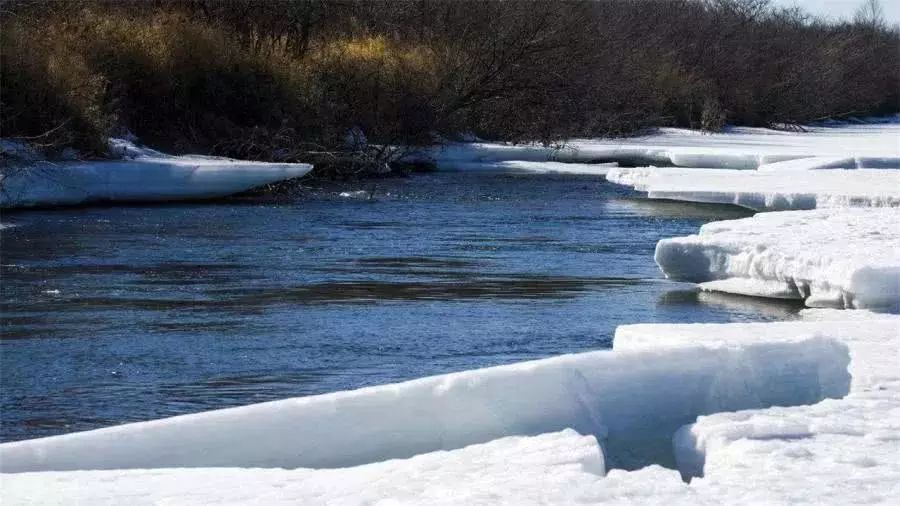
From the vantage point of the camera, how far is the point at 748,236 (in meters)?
10.4

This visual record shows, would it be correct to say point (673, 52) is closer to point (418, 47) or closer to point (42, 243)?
point (418, 47)

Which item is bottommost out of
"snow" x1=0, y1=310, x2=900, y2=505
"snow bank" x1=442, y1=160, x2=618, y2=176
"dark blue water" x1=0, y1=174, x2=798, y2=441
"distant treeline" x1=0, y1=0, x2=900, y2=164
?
"dark blue water" x1=0, y1=174, x2=798, y2=441

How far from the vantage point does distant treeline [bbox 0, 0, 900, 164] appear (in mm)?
18891

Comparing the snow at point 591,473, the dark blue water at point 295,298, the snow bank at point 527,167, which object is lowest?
the dark blue water at point 295,298

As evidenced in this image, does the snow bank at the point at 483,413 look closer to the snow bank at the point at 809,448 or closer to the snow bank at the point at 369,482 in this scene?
the snow bank at the point at 809,448

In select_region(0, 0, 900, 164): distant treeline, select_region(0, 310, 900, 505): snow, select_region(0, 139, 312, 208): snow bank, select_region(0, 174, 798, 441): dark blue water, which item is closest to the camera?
select_region(0, 310, 900, 505): snow

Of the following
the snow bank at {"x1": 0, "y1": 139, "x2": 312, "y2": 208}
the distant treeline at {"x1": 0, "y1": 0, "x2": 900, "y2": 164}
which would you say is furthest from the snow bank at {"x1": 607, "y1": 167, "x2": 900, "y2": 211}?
the distant treeline at {"x1": 0, "y1": 0, "x2": 900, "y2": 164}

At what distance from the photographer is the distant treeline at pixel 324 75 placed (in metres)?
18.9

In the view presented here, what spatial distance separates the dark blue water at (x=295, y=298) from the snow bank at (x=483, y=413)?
1.63 meters

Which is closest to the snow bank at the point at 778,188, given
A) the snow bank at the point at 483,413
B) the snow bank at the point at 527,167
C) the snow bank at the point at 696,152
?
the snow bank at the point at 696,152

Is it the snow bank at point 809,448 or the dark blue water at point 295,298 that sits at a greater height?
the snow bank at point 809,448

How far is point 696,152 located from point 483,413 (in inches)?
782

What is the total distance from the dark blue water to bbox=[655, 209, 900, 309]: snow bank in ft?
0.81

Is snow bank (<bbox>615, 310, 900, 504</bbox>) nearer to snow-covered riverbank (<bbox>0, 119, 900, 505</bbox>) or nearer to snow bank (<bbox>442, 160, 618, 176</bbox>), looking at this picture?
snow-covered riverbank (<bbox>0, 119, 900, 505</bbox>)
